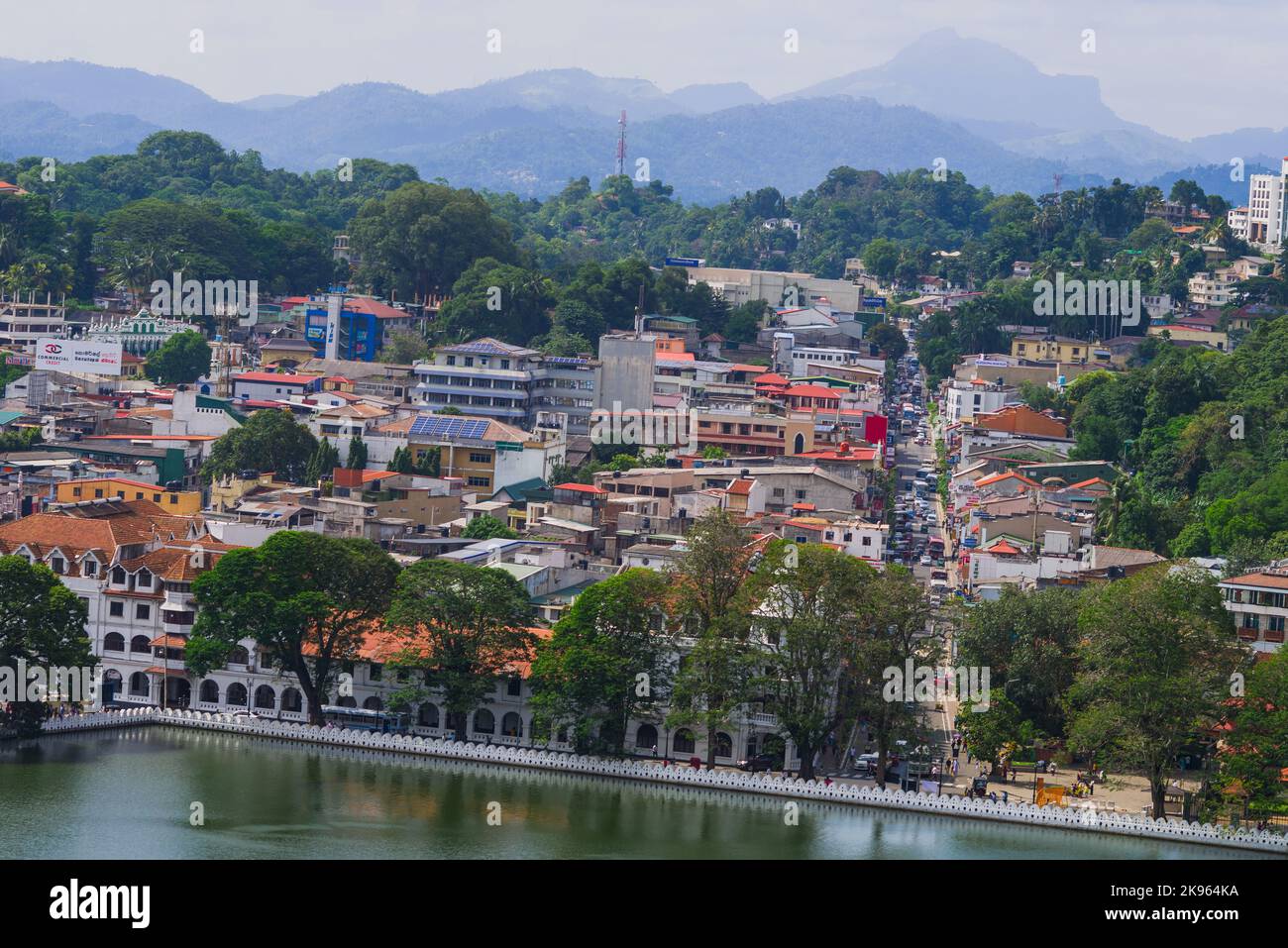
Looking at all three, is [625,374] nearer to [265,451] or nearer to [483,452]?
[483,452]

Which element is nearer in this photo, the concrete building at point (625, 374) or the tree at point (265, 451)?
the tree at point (265, 451)

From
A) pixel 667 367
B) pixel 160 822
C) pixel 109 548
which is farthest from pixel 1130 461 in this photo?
pixel 160 822

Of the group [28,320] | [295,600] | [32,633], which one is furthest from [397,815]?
[28,320]

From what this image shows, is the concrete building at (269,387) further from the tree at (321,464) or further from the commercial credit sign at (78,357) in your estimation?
the tree at (321,464)

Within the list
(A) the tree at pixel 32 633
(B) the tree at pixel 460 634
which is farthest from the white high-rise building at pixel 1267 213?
(A) the tree at pixel 32 633

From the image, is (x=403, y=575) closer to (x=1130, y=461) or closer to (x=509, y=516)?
(x=509, y=516)

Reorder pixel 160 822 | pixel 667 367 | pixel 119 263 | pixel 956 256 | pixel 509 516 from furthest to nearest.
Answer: pixel 956 256
pixel 119 263
pixel 667 367
pixel 509 516
pixel 160 822

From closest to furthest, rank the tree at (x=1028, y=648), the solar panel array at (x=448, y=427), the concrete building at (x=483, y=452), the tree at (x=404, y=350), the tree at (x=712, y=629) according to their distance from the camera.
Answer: the tree at (x=712, y=629) → the tree at (x=1028, y=648) → the concrete building at (x=483, y=452) → the solar panel array at (x=448, y=427) → the tree at (x=404, y=350)
